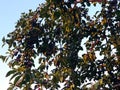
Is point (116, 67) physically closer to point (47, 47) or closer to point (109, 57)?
point (109, 57)

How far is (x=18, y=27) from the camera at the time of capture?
11453 millimetres

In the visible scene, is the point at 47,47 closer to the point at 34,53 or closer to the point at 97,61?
the point at 34,53

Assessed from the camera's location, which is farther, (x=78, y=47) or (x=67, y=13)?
(x=78, y=47)

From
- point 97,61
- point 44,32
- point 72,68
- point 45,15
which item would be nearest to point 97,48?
point 97,61

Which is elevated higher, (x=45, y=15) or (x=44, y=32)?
(x=44, y=32)

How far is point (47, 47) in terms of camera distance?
11266 millimetres

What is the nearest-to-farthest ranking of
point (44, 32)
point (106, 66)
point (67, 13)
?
point (67, 13)
point (106, 66)
point (44, 32)

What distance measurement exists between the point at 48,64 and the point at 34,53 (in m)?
0.67

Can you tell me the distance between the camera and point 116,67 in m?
10.8

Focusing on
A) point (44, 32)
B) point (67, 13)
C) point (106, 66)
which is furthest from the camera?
point (44, 32)

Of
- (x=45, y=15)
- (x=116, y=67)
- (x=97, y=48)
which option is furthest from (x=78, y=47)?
(x=45, y=15)

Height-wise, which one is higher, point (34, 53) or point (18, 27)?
point (18, 27)

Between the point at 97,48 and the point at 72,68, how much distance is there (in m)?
1.15

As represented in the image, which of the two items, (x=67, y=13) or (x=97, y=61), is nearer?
(x=67, y=13)
